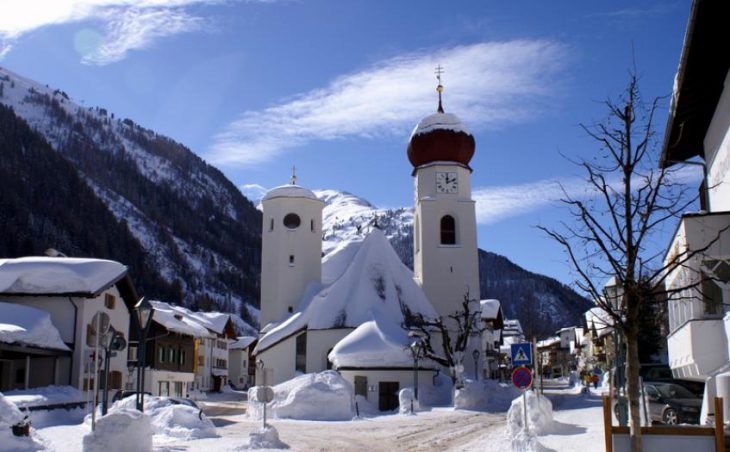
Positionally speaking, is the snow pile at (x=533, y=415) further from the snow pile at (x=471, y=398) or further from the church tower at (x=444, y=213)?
the church tower at (x=444, y=213)

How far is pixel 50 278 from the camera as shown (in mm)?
34562

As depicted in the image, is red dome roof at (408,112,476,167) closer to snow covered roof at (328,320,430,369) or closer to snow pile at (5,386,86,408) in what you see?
snow covered roof at (328,320,430,369)

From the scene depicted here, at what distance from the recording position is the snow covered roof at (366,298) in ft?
166

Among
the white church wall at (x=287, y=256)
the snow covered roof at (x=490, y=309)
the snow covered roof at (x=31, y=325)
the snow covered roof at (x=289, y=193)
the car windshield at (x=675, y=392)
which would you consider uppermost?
the snow covered roof at (x=289, y=193)

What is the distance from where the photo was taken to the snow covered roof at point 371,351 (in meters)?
43.3

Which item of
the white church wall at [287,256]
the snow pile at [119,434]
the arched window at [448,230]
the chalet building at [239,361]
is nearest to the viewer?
the snow pile at [119,434]

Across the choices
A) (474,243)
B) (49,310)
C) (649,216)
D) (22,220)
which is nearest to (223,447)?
(649,216)

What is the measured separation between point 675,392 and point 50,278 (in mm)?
25403

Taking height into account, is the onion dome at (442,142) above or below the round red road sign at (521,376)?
above

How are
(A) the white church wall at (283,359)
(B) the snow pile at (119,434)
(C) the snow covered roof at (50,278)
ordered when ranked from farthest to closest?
(A) the white church wall at (283,359), (C) the snow covered roof at (50,278), (B) the snow pile at (119,434)

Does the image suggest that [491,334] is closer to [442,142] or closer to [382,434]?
[442,142]

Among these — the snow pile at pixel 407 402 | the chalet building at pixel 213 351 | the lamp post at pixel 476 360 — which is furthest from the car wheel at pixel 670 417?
the chalet building at pixel 213 351

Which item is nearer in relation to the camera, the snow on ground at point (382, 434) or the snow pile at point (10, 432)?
the snow pile at point (10, 432)

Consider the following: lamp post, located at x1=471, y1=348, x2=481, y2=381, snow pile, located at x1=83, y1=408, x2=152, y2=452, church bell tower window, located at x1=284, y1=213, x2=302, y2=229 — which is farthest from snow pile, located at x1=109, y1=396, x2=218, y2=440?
church bell tower window, located at x1=284, y1=213, x2=302, y2=229
